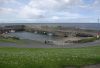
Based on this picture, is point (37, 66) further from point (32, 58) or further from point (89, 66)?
point (89, 66)

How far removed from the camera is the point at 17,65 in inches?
607

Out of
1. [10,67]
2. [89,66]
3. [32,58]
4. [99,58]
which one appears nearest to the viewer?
[10,67]

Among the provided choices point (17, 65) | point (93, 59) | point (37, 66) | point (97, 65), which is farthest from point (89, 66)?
point (17, 65)

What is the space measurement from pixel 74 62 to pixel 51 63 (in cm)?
205

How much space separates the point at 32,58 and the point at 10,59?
6.26 feet

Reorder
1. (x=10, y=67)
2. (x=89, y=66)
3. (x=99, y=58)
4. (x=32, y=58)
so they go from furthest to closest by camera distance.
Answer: (x=99, y=58) → (x=32, y=58) → (x=89, y=66) → (x=10, y=67)

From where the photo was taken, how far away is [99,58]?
18609 mm

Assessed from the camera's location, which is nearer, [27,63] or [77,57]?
[27,63]

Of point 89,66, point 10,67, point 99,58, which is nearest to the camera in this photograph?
point 10,67

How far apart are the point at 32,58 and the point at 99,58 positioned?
6321 mm

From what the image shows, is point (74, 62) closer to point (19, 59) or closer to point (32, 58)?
point (32, 58)

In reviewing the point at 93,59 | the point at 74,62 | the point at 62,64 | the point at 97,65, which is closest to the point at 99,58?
the point at 93,59

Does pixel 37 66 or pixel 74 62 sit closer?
pixel 37 66

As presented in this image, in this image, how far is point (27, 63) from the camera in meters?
Result: 15.9
